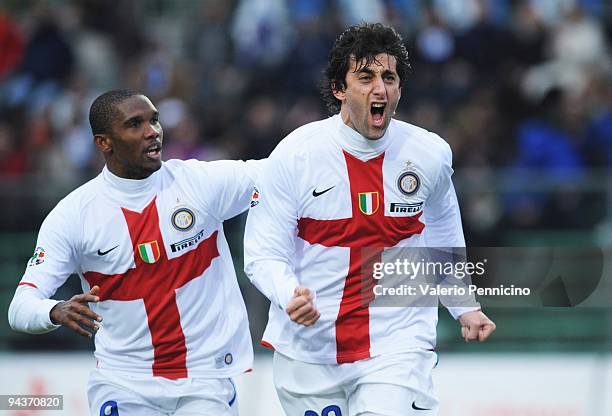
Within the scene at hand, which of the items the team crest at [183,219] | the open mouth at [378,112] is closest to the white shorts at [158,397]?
the team crest at [183,219]

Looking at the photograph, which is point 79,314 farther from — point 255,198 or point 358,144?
point 358,144

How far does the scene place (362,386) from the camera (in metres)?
6.87

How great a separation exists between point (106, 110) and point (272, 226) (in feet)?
4.21

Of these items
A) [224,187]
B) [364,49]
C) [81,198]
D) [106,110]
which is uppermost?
[364,49]

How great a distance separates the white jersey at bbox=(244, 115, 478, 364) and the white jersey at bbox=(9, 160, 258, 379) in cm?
44

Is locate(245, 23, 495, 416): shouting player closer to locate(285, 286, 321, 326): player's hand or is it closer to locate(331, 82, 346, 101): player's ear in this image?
locate(331, 82, 346, 101): player's ear

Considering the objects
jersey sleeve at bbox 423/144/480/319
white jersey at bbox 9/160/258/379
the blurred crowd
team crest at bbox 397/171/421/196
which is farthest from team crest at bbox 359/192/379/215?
the blurred crowd

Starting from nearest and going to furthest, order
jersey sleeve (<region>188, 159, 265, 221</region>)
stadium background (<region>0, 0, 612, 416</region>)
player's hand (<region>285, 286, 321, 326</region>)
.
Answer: player's hand (<region>285, 286, 321, 326</region>) < jersey sleeve (<region>188, 159, 265, 221</region>) < stadium background (<region>0, 0, 612, 416</region>)

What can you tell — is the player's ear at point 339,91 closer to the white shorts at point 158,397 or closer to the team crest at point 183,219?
A: the team crest at point 183,219

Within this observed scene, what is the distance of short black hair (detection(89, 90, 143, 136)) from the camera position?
7.42m

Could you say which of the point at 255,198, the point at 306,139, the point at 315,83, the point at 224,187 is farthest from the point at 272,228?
the point at 315,83

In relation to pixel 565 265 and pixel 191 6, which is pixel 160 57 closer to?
pixel 191 6

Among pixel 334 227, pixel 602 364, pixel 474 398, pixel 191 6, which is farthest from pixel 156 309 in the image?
pixel 191 6

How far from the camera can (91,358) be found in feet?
37.8
